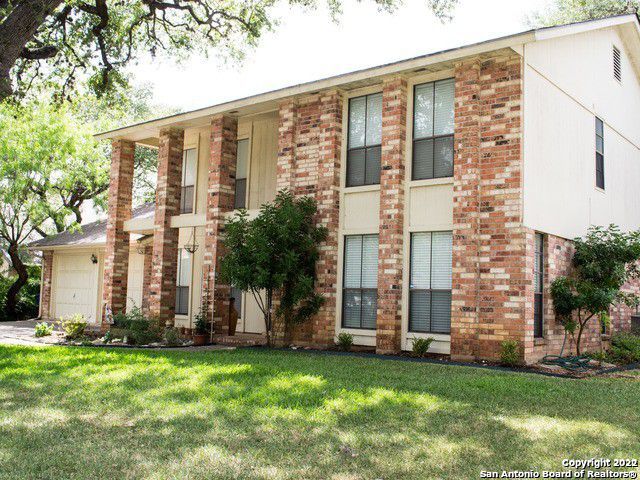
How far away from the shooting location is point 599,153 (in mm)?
14828

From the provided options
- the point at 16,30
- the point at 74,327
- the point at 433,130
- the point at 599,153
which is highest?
the point at 16,30

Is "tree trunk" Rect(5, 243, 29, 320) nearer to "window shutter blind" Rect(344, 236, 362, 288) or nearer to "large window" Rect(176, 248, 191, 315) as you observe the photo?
"large window" Rect(176, 248, 191, 315)

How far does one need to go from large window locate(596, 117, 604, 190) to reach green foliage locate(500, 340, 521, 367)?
592cm

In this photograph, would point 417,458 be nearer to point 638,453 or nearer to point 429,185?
point 638,453

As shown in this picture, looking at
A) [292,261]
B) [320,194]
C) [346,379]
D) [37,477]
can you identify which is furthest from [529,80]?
[37,477]

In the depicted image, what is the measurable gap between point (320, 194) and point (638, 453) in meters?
9.36

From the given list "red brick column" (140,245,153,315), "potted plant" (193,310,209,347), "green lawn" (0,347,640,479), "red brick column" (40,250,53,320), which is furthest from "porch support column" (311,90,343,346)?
"red brick column" (40,250,53,320)

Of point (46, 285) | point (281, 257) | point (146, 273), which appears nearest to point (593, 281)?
point (281, 257)

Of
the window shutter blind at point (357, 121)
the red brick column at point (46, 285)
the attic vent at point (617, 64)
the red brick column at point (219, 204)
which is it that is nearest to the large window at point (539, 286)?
the window shutter blind at point (357, 121)

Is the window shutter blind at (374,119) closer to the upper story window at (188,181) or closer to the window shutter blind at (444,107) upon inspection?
the window shutter blind at (444,107)

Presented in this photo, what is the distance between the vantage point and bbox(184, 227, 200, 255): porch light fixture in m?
16.8

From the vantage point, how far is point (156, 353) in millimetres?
11961

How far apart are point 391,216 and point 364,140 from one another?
2.03 metres

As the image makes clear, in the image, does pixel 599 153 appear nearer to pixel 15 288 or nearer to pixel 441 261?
pixel 441 261
